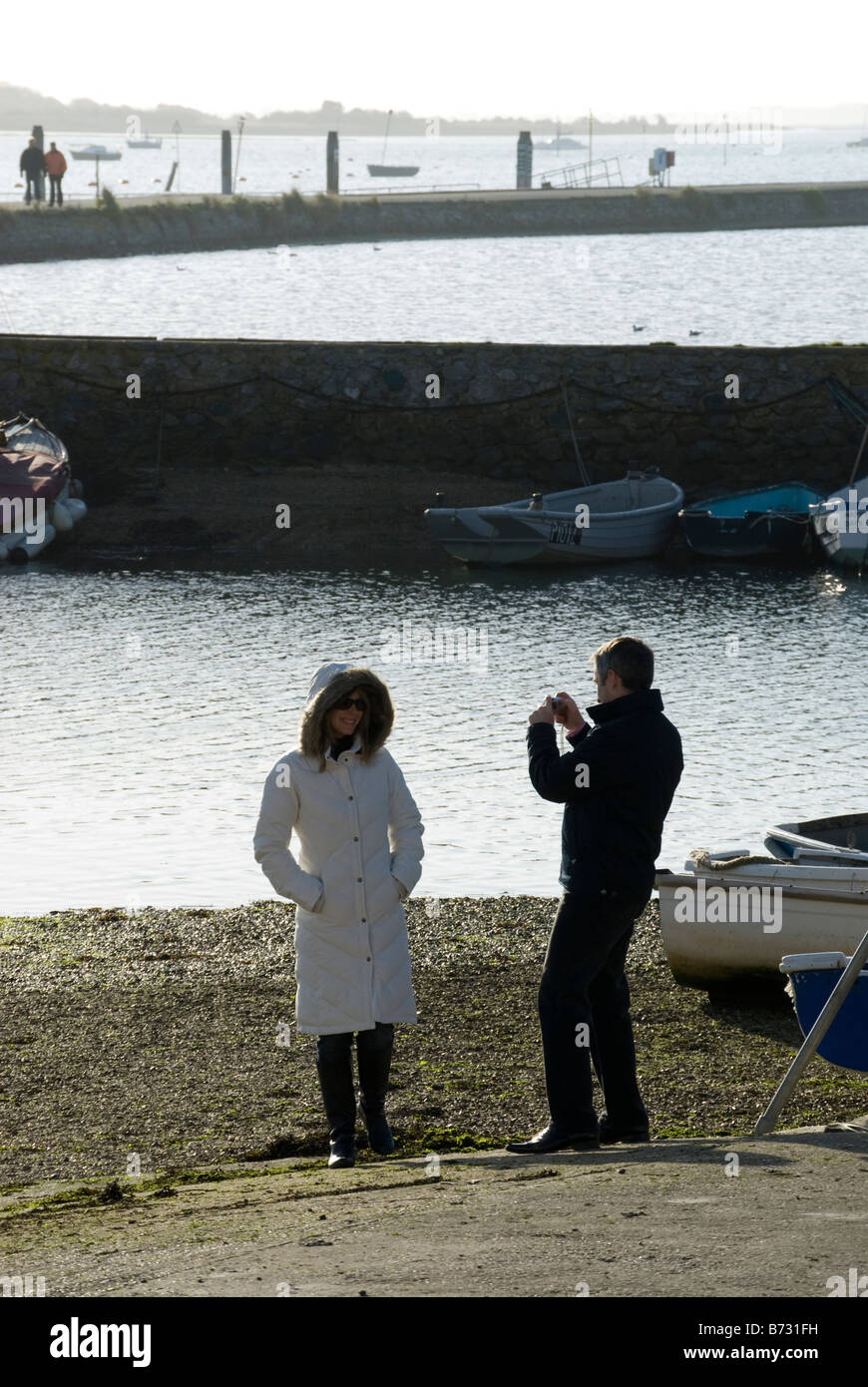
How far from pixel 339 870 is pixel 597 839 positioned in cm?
84

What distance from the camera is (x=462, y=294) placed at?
56844 mm

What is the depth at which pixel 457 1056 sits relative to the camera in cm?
712

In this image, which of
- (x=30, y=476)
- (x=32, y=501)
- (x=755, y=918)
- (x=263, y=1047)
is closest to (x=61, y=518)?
(x=32, y=501)

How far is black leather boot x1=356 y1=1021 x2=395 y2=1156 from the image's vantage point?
5.68m

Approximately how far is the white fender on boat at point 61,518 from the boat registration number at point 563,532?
648cm

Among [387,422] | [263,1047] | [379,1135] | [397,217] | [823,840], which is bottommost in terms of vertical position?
[263,1047]

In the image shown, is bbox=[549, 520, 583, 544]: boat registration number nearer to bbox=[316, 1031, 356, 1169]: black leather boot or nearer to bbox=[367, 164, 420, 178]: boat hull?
bbox=[316, 1031, 356, 1169]: black leather boot

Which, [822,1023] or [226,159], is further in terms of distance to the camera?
[226,159]

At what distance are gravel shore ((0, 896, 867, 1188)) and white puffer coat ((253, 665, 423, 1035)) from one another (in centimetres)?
74

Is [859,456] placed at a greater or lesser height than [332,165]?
lesser

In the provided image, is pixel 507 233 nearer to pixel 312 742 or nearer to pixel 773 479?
pixel 773 479

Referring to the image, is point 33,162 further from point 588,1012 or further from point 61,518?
point 588,1012

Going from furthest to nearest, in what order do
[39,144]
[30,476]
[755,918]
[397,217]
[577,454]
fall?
[397,217] < [39,144] < [577,454] < [30,476] < [755,918]

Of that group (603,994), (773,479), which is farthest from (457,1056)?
(773,479)
